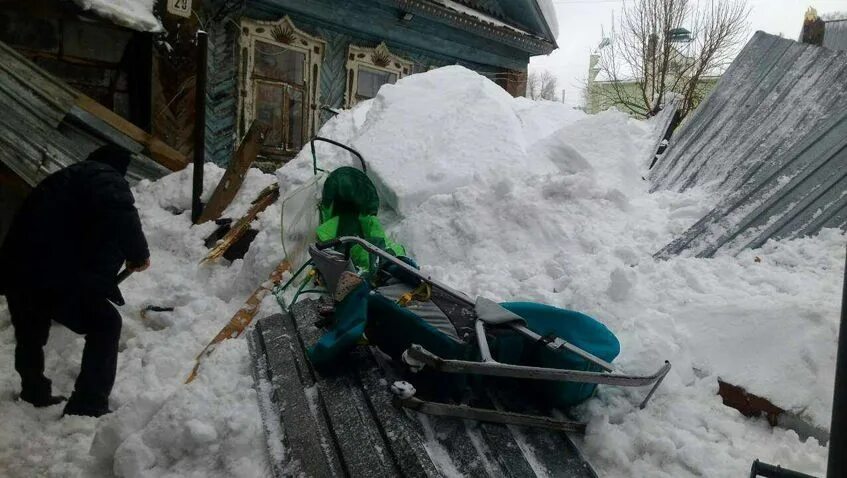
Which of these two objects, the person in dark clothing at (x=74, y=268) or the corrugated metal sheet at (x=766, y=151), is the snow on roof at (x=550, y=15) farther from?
the person in dark clothing at (x=74, y=268)

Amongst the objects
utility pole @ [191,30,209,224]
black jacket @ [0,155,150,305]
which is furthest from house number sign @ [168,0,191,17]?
black jacket @ [0,155,150,305]

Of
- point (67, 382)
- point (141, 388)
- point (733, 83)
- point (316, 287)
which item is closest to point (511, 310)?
point (316, 287)

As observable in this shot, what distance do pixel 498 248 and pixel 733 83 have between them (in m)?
4.01

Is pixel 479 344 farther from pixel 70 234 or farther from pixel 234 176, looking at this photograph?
pixel 234 176

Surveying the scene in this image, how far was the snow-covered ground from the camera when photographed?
254 centimetres

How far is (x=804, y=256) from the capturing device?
11.6 ft

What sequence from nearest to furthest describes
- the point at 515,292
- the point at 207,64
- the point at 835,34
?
1. the point at 515,292
2. the point at 207,64
3. the point at 835,34

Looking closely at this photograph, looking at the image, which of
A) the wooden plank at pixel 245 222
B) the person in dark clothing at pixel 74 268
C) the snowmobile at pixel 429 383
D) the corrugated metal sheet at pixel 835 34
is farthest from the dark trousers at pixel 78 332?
the corrugated metal sheet at pixel 835 34

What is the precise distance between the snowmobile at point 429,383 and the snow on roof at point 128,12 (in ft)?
18.5

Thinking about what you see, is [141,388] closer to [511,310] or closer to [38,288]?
[38,288]

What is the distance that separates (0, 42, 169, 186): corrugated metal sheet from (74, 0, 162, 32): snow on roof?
1.16 metres

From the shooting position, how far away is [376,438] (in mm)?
2465

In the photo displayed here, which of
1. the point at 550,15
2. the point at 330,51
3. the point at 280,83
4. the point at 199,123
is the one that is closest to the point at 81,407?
the point at 199,123

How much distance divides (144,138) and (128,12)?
1699 mm
